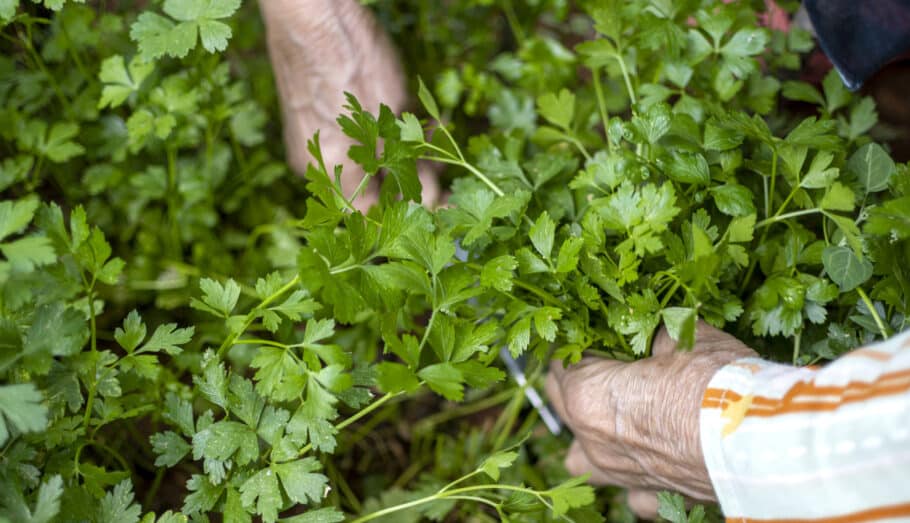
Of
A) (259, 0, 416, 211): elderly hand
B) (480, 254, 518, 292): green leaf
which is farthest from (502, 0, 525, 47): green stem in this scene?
(480, 254, 518, 292): green leaf

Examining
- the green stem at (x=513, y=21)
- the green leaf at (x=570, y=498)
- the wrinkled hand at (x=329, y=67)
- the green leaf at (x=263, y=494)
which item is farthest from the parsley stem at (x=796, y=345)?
the green stem at (x=513, y=21)

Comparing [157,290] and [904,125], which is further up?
[157,290]

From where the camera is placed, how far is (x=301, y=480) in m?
0.84

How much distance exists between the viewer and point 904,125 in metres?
1.32

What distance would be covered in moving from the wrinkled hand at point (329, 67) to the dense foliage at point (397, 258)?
0.31ft

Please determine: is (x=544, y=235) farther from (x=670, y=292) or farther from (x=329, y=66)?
(x=329, y=66)

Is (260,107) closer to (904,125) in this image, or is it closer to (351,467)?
(351,467)

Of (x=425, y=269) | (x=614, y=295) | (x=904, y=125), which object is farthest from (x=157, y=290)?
(x=904, y=125)

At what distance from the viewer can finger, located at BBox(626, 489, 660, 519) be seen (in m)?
1.22

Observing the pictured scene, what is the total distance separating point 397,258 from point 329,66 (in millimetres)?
573

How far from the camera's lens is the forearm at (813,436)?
0.61m

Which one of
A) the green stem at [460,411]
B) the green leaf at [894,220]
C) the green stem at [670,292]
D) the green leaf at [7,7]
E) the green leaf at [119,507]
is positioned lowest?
the green stem at [460,411]

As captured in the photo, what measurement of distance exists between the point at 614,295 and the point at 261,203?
863 millimetres

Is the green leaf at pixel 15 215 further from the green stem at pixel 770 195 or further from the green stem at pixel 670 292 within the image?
the green stem at pixel 770 195
